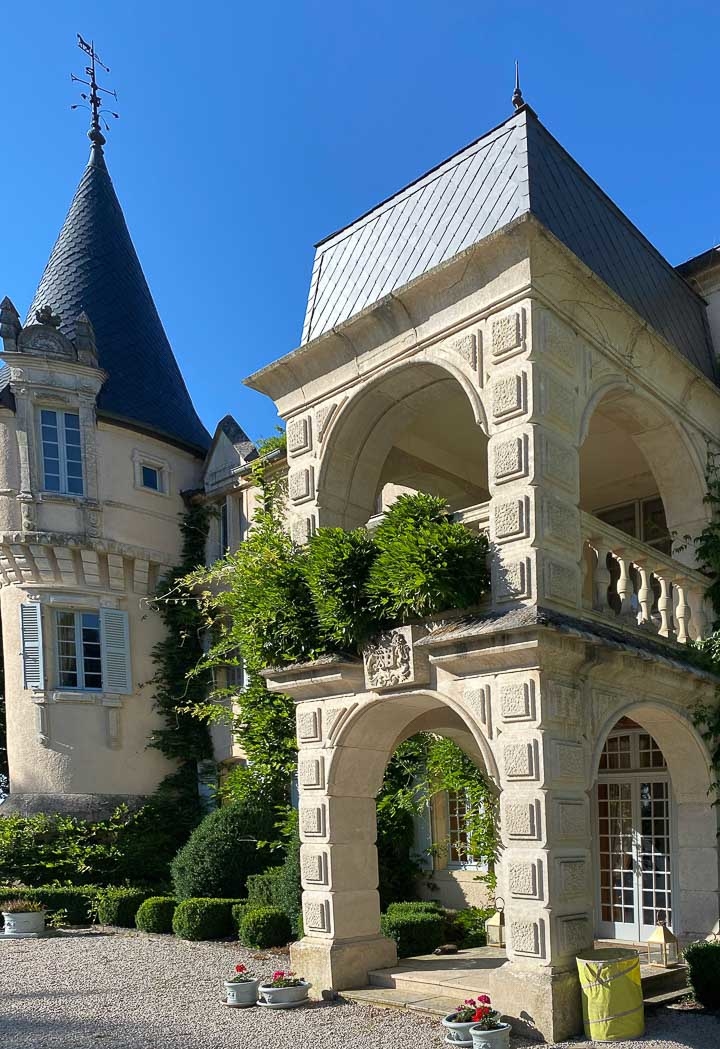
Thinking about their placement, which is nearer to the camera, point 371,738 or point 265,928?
point 371,738

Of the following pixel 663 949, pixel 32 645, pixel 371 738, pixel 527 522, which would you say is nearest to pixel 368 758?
pixel 371 738

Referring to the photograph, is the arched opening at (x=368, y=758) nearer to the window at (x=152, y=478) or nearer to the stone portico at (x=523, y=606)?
the stone portico at (x=523, y=606)

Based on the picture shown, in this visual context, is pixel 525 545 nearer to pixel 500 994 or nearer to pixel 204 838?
pixel 500 994

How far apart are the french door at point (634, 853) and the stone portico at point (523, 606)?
56 mm

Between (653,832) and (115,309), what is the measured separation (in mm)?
13492

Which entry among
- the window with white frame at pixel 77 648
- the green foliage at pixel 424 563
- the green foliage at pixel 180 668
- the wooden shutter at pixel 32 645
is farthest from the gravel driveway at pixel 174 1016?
the green foliage at pixel 180 668

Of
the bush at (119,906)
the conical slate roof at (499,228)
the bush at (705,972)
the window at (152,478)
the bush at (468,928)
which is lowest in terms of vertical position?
the bush at (119,906)

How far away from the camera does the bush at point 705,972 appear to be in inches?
316

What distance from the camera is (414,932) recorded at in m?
10.6

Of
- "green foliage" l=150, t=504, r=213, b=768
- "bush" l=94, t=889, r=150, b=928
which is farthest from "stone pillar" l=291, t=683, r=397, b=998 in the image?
"green foliage" l=150, t=504, r=213, b=768

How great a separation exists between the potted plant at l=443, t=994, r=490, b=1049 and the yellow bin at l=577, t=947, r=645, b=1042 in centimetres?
76

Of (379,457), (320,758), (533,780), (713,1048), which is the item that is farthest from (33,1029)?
(379,457)

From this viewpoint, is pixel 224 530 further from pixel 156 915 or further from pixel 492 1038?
pixel 492 1038

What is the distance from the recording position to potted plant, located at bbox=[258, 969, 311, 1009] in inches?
335
